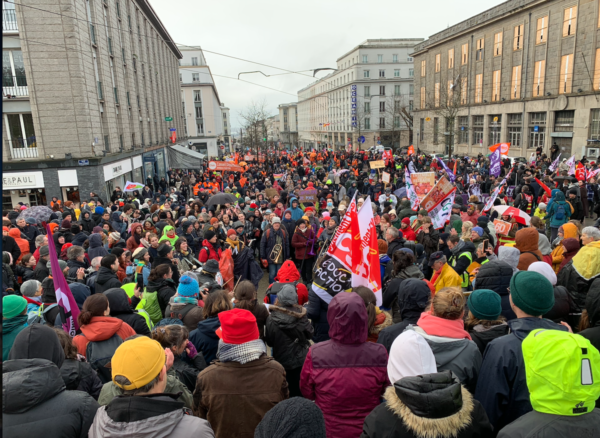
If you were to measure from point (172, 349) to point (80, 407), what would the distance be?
1.05 metres

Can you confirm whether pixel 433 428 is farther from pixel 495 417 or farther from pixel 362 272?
pixel 362 272

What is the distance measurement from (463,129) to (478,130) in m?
2.41

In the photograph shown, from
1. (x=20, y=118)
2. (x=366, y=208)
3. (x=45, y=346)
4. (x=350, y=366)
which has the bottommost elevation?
(x=350, y=366)

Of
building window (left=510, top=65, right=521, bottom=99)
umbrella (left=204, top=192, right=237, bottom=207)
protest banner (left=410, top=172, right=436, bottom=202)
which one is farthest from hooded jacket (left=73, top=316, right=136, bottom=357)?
building window (left=510, top=65, right=521, bottom=99)

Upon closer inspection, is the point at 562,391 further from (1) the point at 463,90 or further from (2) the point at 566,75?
(1) the point at 463,90

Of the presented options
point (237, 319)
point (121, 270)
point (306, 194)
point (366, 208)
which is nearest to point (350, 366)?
point (237, 319)

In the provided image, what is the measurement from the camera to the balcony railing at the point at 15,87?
1966 cm

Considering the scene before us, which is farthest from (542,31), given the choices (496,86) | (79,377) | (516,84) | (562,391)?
(79,377)

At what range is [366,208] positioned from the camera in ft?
18.5

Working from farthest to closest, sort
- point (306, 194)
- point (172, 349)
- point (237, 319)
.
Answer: point (306, 194) → point (172, 349) → point (237, 319)

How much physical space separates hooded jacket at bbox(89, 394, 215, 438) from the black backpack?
145 cm

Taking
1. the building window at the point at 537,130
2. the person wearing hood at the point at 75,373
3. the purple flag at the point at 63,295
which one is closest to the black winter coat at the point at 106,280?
the purple flag at the point at 63,295

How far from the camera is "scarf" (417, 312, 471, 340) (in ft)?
10.6

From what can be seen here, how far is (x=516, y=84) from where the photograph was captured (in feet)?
126
